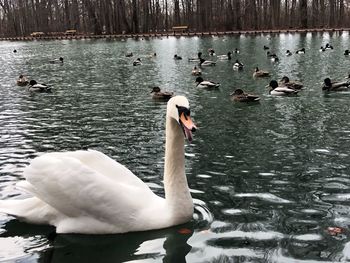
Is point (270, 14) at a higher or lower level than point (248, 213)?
higher

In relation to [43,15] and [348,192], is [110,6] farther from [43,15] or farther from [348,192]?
[348,192]

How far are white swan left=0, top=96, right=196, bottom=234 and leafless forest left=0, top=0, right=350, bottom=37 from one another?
220 ft

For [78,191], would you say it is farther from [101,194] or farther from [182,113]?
[182,113]

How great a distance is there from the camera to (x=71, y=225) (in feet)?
18.0

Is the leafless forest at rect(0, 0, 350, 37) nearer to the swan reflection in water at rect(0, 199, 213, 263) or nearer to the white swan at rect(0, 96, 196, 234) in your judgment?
the white swan at rect(0, 96, 196, 234)

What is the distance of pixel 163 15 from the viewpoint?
9662cm

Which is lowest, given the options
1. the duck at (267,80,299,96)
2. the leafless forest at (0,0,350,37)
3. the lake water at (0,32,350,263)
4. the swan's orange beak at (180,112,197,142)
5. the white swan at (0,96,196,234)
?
the lake water at (0,32,350,263)

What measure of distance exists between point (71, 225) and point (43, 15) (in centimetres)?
10383

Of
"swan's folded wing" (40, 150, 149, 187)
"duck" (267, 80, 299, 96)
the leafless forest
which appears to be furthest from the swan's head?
the leafless forest

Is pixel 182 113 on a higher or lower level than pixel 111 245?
higher

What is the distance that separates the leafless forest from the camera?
252ft

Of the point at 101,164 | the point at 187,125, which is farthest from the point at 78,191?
the point at 187,125

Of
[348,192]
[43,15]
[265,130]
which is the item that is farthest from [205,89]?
[43,15]

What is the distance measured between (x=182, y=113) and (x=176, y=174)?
75cm
